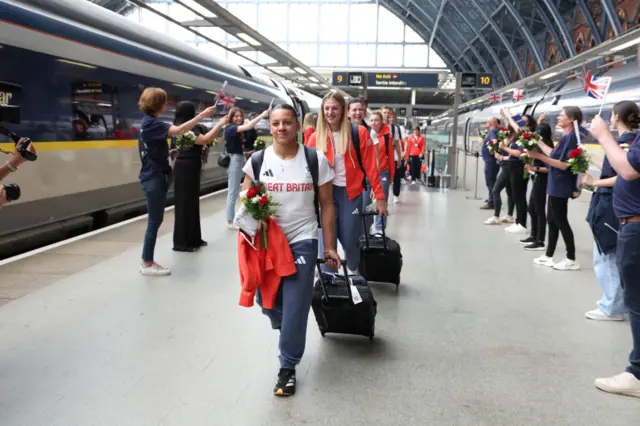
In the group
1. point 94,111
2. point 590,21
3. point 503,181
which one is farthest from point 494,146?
point 590,21

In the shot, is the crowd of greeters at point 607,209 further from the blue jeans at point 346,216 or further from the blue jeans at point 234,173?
the blue jeans at point 234,173

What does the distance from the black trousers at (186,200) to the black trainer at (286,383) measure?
3.84 m

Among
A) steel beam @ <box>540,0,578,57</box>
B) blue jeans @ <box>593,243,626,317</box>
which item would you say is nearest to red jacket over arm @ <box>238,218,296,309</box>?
blue jeans @ <box>593,243,626,317</box>

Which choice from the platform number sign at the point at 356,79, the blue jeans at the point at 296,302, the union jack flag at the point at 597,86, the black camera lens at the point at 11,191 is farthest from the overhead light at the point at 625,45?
the platform number sign at the point at 356,79

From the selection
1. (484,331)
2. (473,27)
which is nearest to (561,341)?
(484,331)

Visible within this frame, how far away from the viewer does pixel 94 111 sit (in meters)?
8.05

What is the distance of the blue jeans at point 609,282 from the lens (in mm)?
4527

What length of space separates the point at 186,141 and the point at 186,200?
699 millimetres

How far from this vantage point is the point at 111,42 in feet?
27.7

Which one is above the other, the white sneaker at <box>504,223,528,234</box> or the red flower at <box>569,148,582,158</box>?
the red flower at <box>569,148,582,158</box>

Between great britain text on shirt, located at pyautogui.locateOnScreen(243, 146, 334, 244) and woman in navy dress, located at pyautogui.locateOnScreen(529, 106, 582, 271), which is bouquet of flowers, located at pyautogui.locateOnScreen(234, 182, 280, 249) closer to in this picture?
great britain text on shirt, located at pyautogui.locateOnScreen(243, 146, 334, 244)

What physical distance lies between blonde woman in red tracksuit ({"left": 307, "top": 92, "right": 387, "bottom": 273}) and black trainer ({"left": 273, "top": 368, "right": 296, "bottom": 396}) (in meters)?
1.63

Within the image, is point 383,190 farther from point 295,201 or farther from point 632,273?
point 632,273

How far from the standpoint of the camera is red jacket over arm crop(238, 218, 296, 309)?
3.24 meters
